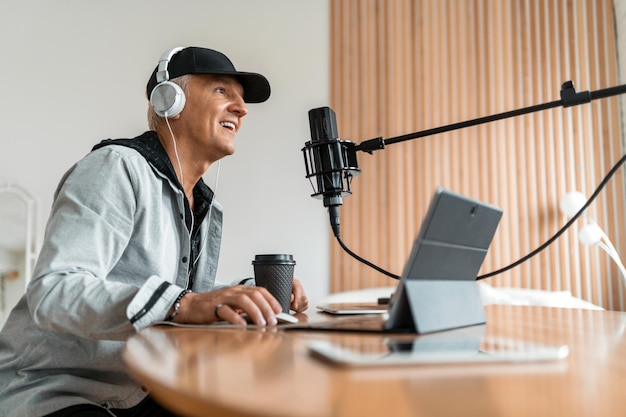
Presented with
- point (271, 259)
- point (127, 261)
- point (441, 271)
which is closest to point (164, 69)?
point (127, 261)

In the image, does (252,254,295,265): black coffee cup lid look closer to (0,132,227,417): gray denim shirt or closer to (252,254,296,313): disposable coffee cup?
(252,254,296,313): disposable coffee cup

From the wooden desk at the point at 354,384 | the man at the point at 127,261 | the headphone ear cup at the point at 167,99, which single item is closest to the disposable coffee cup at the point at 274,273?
the man at the point at 127,261

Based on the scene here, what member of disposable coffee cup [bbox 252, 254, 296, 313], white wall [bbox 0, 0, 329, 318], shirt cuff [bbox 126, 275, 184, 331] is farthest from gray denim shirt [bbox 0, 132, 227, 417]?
white wall [bbox 0, 0, 329, 318]

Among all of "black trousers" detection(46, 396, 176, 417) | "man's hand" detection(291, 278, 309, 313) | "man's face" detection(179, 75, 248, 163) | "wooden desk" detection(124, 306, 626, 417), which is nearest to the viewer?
"wooden desk" detection(124, 306, 626, 417)

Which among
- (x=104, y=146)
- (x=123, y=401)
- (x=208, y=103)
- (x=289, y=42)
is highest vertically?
(x=289, y=42)

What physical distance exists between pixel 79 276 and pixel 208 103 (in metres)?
0.80

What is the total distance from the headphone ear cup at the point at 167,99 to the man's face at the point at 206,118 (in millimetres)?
91

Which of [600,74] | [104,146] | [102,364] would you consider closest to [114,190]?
[104,146]

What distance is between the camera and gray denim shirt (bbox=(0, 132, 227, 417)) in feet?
3.14

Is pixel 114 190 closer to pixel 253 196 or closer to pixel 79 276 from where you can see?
pixel 79 276

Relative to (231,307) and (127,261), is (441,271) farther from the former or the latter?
(127,261)

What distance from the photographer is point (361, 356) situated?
1.76ft

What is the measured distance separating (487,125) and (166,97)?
8.05 ft

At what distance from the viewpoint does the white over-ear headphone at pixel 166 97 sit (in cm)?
155
